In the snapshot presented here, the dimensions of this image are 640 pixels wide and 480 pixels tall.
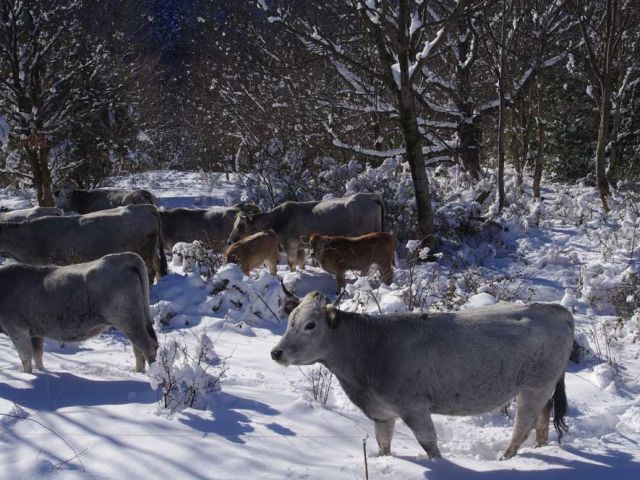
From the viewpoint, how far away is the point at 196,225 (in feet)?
46.9

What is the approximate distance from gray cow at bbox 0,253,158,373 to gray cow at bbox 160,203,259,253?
23.0ft

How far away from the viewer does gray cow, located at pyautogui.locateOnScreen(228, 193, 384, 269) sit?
12.8m

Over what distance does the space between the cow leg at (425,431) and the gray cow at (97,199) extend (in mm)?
12446

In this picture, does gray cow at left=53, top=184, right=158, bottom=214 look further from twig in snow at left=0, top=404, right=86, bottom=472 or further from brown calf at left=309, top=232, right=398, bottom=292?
twig in snow at left=0, top=404, right=86, bottom=472

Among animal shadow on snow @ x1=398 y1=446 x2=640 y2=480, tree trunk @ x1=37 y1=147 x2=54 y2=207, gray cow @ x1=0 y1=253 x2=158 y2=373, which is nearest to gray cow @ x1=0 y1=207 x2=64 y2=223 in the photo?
tree trunk @ x1=37 y1=147 x2=54 y2=207

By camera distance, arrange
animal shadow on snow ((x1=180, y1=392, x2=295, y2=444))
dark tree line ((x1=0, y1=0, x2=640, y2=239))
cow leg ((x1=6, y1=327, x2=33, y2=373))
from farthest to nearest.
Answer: dark tree line ((x1=0, y1=0, x2=640, y2=239)) < cow leg ((x1=6, y1=327, x2=33, y2=373)) < animal shadow on snow ((x1=180, y1=392, x2=295, y2=444))

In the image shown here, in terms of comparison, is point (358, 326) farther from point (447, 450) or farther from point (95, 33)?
point (95, 33)

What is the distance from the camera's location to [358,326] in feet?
16.6

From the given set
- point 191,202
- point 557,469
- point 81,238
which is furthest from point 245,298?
point 191,202

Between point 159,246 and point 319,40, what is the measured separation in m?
4.97

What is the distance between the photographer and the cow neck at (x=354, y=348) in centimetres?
491

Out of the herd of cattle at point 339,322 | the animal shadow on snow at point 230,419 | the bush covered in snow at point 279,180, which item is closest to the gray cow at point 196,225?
the herd of cattle at point 339,322

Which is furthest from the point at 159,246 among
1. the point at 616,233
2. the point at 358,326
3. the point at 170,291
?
the point at 616,233

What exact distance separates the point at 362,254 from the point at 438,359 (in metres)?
5.49
